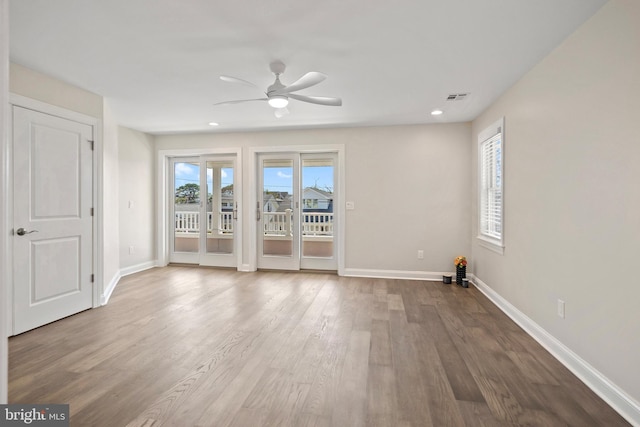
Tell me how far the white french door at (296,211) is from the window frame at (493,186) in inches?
88.1

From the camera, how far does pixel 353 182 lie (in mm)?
5219

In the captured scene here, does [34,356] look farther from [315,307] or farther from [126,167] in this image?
[126,167]

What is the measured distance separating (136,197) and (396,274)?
4602 millimetres

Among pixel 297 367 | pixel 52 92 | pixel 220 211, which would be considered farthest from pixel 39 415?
pixel 220 211

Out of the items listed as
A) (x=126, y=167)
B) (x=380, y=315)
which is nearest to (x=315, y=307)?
(x=380, y=315)

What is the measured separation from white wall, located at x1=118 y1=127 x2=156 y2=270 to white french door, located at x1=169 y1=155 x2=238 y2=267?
37 cm

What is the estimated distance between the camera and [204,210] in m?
5.81

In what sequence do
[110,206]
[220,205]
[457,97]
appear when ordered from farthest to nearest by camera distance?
[220,205], [110,206], [457,97]

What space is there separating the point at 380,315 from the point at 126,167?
15.4 ft

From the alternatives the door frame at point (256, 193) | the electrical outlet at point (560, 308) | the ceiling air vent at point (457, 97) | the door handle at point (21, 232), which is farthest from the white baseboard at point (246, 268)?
the electrical outlet at point (560, 308)

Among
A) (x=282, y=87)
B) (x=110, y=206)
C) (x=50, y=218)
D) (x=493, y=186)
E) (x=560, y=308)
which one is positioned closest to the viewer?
(x=560, y=308)

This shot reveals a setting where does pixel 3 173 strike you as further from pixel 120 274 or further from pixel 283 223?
pixel 120 274

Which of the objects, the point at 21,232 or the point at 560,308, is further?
the point at 21,232

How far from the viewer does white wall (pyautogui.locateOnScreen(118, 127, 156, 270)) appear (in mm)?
5184
